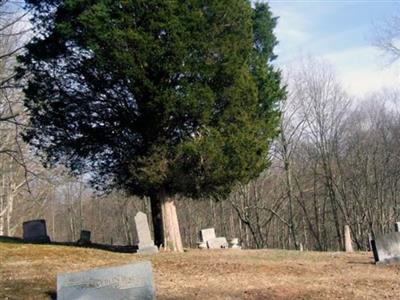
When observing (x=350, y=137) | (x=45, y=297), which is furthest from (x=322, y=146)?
(x=45, y=297)

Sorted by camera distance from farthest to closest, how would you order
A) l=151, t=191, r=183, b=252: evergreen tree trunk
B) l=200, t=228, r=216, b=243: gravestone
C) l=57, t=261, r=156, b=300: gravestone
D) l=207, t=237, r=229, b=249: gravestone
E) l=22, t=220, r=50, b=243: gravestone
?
1. l=200, t=228, r=216, b=243: gravestone
2. l=207, t=237, r=229, b=249: gravestone
3. l=22, t=220, r=50, b=243: gravestone
4. l=151, t=191, r=183, b=252: evergreen tree trunk
5. l=57, t=261, r=156, b=300: gravestone

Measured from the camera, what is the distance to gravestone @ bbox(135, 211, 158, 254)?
15957 millimetres

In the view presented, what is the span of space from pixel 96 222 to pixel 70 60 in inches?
1918

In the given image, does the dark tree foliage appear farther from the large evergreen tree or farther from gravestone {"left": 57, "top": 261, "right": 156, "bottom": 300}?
gravestone {"left": 57, "top": 261, "right": 156, "bottom": 300}

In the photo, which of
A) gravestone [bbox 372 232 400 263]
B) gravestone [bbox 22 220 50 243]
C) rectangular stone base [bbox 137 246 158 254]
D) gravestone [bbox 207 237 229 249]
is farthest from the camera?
gravestone [bbox 207 237 229 249]

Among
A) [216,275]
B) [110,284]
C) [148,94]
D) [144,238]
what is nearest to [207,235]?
[144,238]

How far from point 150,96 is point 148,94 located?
193mm

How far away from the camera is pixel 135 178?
15688 mm

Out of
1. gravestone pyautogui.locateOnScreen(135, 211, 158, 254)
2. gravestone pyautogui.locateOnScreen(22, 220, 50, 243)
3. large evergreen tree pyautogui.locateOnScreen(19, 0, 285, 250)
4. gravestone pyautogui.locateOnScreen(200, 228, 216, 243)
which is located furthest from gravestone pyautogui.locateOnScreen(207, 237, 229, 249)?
gravestone pyautogui.locateOnScreen(22, 220, 50, 243)

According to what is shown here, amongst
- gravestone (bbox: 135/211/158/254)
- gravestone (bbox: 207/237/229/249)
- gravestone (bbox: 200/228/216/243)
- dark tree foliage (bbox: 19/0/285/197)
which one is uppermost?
dark tree foliage (bbox: 19/0/285/197)

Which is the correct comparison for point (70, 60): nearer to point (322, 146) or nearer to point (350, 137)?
point (322, 146)

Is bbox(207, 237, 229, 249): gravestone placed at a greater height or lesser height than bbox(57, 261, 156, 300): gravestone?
lesser

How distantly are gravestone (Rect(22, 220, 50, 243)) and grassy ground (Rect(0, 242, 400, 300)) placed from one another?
3.44 meters

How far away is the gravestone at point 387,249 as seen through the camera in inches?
542
